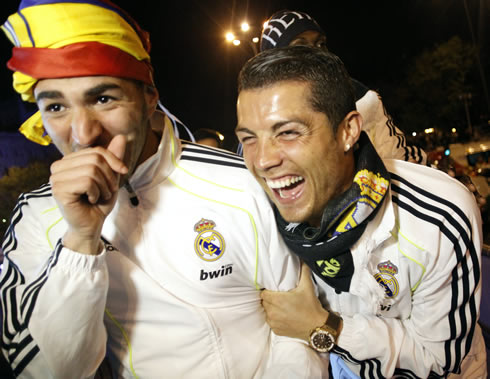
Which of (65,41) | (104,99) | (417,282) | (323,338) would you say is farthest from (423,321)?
(65,41)

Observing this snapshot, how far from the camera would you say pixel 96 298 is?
132 cm

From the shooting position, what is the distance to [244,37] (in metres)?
7.70

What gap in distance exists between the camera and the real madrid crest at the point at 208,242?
1.56m

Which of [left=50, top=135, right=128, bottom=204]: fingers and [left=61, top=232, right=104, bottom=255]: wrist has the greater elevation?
[left=50, top=135, right=128, bottom=204]: fingers

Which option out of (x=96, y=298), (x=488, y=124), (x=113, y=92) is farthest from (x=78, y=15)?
(x=488, y=124)

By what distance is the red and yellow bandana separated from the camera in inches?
53.8

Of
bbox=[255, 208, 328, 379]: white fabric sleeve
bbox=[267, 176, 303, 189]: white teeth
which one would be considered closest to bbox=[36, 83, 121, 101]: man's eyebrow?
bbox=[267, 176, 303, 189]: white teeth

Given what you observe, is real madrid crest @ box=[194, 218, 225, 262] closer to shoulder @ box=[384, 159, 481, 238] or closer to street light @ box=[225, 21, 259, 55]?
shoulder @ box=[384, 159, 481, 238]

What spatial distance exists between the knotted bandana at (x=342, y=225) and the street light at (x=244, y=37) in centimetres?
664

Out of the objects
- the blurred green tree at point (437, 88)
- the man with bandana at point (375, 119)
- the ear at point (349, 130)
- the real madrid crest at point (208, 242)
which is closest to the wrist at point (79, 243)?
the real madrid crest at point (208, 242)

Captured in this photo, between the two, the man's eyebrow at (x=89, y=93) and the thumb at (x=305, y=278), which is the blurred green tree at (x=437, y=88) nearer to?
the thumb at (x=305, y=278)

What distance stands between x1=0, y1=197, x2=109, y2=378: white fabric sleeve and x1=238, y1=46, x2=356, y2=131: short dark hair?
1.15 m

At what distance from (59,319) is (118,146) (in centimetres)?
73

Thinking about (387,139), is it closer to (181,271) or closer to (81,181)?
(181,271)
